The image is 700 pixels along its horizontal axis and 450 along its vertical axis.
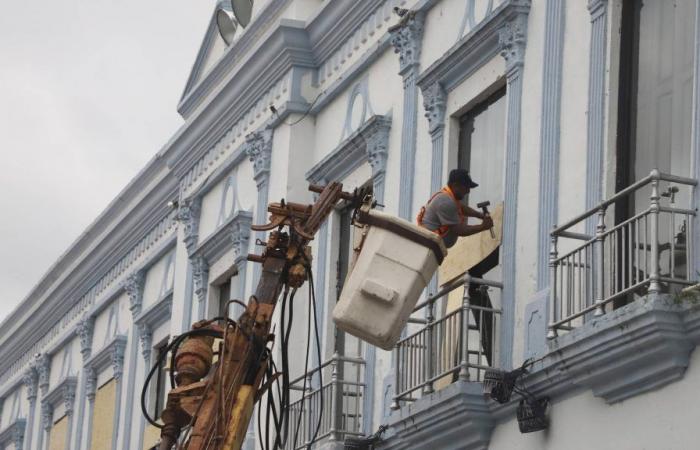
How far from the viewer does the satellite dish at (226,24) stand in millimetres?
24922

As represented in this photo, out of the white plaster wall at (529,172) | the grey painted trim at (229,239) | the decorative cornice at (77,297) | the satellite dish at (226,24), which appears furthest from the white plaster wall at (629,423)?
the decorative cornice at (77,297)

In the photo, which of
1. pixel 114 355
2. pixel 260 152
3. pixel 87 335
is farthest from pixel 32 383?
pixel 260 152

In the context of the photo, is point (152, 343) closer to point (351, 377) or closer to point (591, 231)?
point (351, 377)

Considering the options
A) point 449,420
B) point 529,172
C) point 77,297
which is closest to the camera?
point 449,420

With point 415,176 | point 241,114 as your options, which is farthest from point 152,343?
point 415,176

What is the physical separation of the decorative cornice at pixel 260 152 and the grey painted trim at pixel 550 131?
668cm

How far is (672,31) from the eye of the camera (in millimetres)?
14656

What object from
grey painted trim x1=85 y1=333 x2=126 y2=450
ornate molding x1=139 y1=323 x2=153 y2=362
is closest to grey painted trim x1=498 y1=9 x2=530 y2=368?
ornate molding x1=139 y1=323 x2=153 y2=362

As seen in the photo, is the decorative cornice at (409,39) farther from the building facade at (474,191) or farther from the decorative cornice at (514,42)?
the decorative cornice at (514,42)

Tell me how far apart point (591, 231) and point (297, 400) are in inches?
241

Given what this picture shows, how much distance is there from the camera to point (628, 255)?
13.7 metres

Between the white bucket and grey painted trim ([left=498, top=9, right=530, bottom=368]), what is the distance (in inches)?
139

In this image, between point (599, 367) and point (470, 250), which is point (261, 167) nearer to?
point (470, 250)

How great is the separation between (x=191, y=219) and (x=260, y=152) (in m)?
2.81
